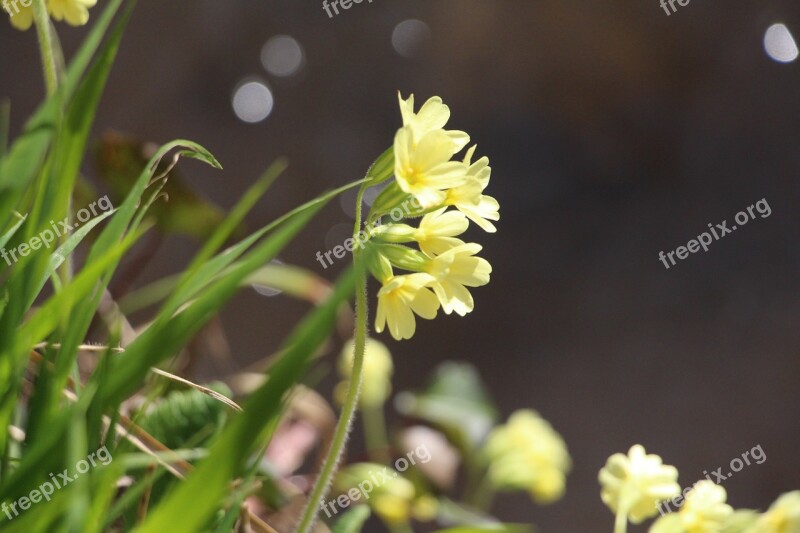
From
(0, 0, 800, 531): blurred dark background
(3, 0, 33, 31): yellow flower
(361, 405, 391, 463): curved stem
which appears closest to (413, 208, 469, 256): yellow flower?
(3, 0, 33, 31): yellow flower

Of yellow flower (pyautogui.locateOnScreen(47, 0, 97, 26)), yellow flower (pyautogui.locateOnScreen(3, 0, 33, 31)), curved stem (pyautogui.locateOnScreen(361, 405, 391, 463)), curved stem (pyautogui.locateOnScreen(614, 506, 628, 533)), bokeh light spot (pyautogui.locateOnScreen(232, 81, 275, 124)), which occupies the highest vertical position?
yellow flower (pyautogui.locateOnScreen(3, 0, 33, 31))

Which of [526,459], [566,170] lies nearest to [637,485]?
[526,459]

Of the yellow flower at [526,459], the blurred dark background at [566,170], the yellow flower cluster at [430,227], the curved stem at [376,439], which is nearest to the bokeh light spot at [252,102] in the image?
the blurred dark background at [566,170]

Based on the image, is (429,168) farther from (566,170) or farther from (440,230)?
(566,170)

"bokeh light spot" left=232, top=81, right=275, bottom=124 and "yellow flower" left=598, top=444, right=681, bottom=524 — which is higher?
"bokeh light spot" left=232, top=81, right=275, bottom=124

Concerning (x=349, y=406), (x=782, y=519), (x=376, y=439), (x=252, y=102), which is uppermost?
(x=252, y=102)

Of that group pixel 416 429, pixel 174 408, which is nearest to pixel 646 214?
pixel 416 429

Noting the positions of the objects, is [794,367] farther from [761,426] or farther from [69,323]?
[69,323]

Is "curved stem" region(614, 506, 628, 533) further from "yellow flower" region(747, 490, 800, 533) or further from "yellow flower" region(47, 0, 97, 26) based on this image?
"yellow flower" region(47, 0, 97, 26)
